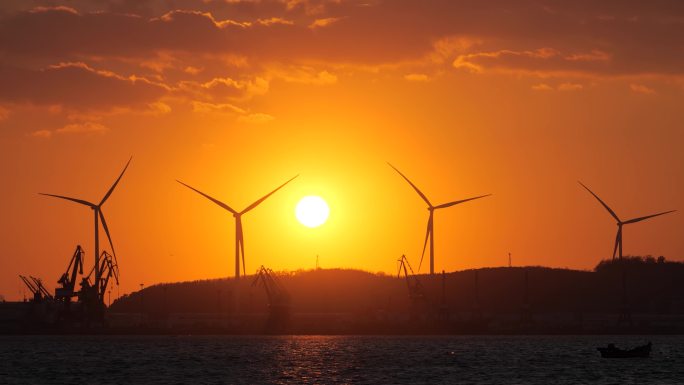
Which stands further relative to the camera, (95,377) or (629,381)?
(95,377)

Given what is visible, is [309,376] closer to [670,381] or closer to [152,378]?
[152,378]

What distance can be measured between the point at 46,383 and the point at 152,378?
16.9 m

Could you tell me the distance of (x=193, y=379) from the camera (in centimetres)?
18888

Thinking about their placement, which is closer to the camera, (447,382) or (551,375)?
(447,382)

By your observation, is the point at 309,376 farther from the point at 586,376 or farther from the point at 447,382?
the point at 586,376

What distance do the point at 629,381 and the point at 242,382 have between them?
184ft

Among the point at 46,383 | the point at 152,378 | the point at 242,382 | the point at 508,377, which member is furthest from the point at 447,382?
the point at 46,383

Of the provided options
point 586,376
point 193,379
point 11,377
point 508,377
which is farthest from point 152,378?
point 586,376

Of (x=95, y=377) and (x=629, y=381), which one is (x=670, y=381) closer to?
(x=629, y=381)

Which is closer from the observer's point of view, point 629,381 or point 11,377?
point 629,381

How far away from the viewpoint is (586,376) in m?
194

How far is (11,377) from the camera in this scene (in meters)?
194

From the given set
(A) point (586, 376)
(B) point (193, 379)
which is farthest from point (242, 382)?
(A) point (586, 376)

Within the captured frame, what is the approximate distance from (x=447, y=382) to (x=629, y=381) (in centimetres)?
2611
